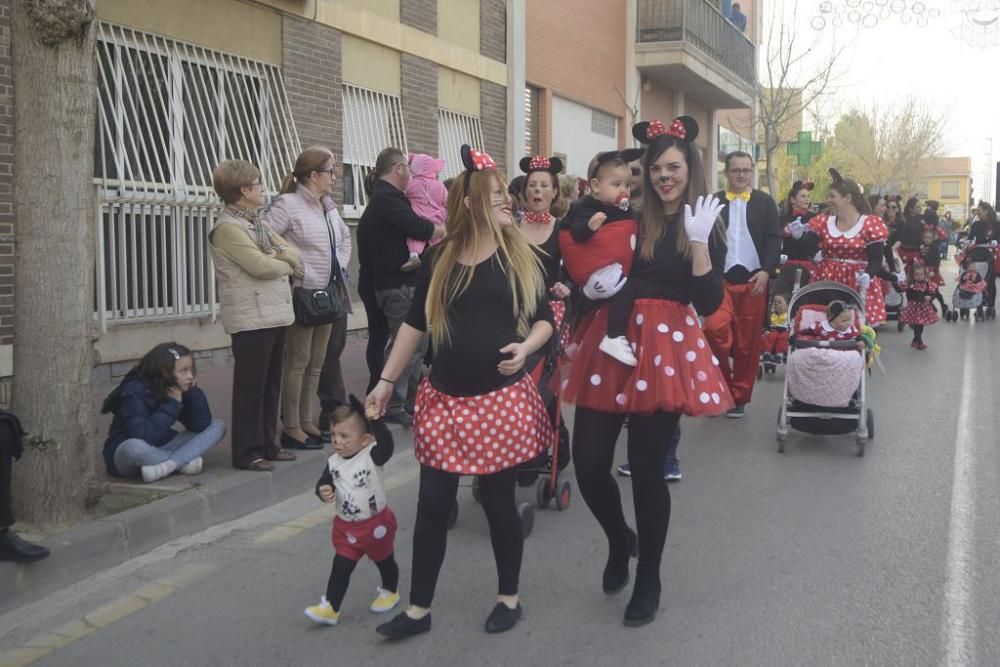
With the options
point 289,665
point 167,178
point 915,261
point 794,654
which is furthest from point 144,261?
point 915,261

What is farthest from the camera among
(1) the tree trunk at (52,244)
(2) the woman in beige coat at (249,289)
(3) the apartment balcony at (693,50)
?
(3) the apartment balcony at (693,50)

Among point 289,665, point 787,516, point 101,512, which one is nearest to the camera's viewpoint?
point 289,665

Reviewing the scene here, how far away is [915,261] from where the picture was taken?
1593 cm

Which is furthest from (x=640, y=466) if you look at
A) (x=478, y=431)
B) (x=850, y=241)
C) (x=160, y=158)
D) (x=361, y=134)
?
(x=361, y=134)

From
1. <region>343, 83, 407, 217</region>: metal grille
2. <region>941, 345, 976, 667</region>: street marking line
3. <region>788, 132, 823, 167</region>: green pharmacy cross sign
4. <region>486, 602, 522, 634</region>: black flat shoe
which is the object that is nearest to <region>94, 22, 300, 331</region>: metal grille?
<region>343, 83, 407, 217</region>: metal grille

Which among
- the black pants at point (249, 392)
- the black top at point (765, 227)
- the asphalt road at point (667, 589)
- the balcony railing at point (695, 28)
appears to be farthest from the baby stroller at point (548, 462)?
the balcony railing at point (695, 28)

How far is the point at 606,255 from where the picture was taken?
14.6 ft

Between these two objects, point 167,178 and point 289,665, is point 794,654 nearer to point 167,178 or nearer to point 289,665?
point 289,665

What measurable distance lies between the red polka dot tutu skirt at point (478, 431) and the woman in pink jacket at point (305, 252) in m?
3.06

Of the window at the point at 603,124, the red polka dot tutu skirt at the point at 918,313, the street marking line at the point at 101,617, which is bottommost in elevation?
the street marking line at the point at 101,617

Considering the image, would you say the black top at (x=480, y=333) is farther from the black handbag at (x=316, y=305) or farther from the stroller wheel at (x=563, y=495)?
the black handbag at (x=316, y=305)

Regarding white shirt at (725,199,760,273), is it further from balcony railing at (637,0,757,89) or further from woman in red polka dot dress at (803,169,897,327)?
balcony railing at (637,0,757,89)

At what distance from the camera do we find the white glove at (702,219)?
4.09 m

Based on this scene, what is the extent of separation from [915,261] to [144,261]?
11.0 m
